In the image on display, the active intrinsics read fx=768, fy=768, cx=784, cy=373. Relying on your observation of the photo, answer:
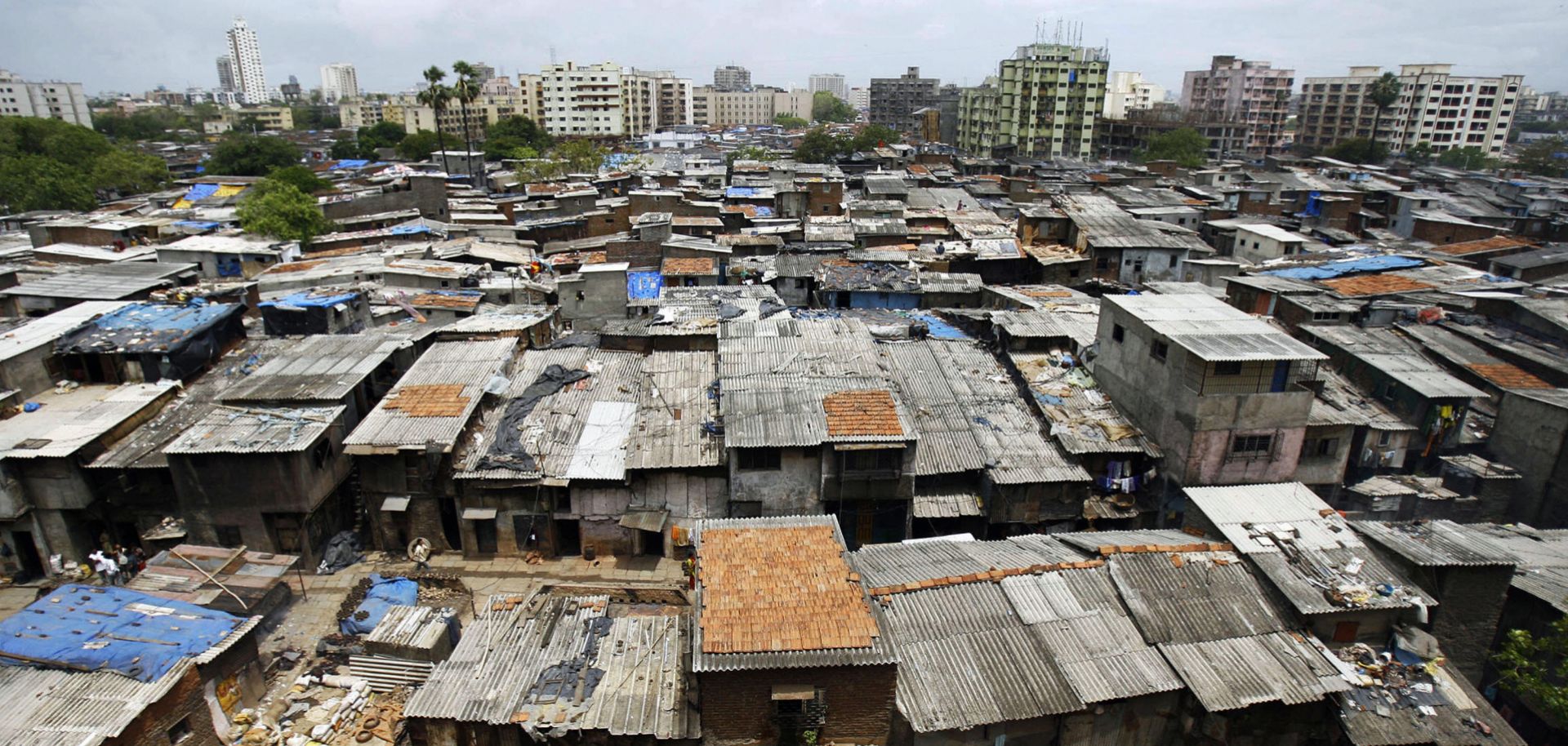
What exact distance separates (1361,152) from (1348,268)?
8076cm

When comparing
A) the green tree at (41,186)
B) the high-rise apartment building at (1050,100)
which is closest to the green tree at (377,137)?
the green tree at (41,186)

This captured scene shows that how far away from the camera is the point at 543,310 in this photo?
36062 millimetres

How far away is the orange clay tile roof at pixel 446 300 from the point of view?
36.3 meters

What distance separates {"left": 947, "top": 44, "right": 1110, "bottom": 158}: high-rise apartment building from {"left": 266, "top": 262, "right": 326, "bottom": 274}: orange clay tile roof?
3863 inches

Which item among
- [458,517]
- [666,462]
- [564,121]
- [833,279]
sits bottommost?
[458,517]

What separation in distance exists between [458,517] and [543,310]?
13.7 metres

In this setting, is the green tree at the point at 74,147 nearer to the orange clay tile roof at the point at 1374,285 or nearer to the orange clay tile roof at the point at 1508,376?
the orange clay tile roof at the point at 1374,285

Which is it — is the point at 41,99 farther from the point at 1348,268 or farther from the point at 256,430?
the point at 1348,268

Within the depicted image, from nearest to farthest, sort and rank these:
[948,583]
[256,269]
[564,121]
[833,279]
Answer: [948,583], [833,279], [256,269], [564,121]

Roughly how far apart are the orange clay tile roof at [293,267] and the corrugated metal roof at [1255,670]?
44660 millimetres

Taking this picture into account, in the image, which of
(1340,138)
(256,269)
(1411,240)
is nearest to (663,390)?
(256,269)

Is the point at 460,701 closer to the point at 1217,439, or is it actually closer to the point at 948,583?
the point at 948,583

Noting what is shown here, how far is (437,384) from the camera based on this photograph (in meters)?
26.5

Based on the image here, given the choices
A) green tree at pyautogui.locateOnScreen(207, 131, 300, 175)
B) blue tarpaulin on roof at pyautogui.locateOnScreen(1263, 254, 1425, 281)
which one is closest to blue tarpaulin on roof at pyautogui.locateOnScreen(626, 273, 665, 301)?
blue tarpaulin on roof at pyautogui.locateOnScreen(1263, 254, 1425, 281)
